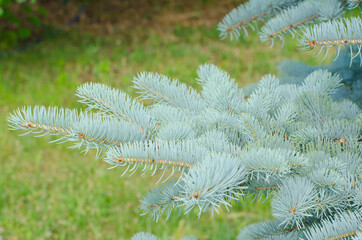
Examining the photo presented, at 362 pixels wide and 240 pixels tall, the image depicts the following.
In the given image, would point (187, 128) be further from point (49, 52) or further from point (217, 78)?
point (49, 52)

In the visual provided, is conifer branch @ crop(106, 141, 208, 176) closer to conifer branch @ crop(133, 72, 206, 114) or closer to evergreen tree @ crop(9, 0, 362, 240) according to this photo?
evergreen tree @ crop(9, 0, 362, 240)

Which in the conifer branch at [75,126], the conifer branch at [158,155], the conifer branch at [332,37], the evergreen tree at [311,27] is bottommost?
the conifer branch at [158,155]

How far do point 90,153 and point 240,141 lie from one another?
2.99 meters

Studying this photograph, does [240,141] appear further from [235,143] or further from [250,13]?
[250,13]

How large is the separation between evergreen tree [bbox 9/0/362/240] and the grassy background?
0.14 meters

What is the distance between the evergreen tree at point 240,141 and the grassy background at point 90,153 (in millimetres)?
142

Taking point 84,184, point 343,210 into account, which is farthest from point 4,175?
point 343,210

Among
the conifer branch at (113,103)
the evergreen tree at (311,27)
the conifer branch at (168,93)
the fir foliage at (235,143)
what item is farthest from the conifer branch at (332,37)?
the conifer branch at (113,103)

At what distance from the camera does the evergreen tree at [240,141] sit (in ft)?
2.51

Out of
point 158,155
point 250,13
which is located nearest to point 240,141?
point 158,155

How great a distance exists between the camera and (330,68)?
5.60 feet

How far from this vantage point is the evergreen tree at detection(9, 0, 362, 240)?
0.76 m

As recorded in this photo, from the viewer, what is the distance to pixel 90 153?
3793 mm

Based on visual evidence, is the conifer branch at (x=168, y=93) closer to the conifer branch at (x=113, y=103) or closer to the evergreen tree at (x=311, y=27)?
the conifer branch at (x=113, y=103)
